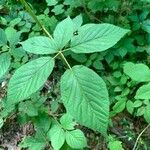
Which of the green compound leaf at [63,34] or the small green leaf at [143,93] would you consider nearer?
the green compound leaf at [63,34]

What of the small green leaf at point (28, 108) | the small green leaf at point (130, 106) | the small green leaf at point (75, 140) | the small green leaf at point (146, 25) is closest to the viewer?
the small green leaf at point (75, 140)

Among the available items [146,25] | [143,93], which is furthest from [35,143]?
Answer: [146,25]

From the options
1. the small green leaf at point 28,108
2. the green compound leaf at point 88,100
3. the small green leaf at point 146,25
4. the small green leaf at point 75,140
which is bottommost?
the small green leaf at point 146,25

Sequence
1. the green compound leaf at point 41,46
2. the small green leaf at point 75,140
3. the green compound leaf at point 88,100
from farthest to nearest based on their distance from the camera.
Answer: the small green leaf at point 75,140 < the green compound leaf at point 41,46 < the green compound leaf at point 88,100

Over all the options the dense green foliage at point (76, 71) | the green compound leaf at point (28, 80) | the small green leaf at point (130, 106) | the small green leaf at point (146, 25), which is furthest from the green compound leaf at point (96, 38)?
the small green leaf at point (146, 25)

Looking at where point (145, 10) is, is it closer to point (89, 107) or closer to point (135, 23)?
point (135, 23)

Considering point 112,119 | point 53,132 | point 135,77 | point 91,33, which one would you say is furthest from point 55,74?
point 91,33

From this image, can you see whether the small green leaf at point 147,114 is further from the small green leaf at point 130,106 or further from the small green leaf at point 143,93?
the small green leaf at point 143,93

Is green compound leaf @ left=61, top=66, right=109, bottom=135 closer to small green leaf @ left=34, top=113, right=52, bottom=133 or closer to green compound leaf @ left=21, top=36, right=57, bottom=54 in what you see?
green compound leaf @ left=21, top=36, right=57, bottom=54
